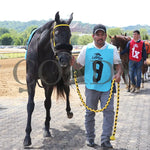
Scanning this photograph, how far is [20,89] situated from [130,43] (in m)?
4.43

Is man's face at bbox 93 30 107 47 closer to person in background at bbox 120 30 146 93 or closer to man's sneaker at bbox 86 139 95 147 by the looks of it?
man's sneaker at bbox 86 139 95 147

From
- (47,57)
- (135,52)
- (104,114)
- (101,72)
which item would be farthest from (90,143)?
(135,52)

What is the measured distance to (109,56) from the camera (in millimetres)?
4020

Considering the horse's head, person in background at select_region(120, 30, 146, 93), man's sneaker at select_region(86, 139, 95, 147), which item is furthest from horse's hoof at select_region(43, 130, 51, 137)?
person in background at select_region(120, 30, 146, 93)

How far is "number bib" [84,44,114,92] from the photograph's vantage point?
402 centimetres

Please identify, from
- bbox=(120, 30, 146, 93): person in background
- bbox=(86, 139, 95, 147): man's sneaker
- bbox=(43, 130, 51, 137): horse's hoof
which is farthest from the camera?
bbox=(120, 30, 146, 93): person in background

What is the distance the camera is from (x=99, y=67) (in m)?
4.05

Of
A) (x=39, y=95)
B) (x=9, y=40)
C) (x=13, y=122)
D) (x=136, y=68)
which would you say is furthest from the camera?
(x=9, y=40)

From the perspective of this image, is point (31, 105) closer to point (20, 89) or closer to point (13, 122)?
point (13, 122)

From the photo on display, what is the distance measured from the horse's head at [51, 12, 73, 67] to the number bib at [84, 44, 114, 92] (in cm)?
35

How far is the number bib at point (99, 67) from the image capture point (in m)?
4.02

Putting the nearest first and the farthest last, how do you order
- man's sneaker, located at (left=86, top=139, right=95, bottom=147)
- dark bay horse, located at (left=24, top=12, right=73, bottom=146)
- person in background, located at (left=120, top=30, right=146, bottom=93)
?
1. dark bay horse, located at (left=24, top=12, right=73, bottom=146)
2. man's sneaker, located at (left=86, top=139, right=95, bottom=147)
3. person in background, located at (left=120, top=30, right=146, bottom=93)

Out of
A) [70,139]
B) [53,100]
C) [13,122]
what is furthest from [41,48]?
[53,100]

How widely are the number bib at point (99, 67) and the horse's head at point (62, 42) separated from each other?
13.7 inches
